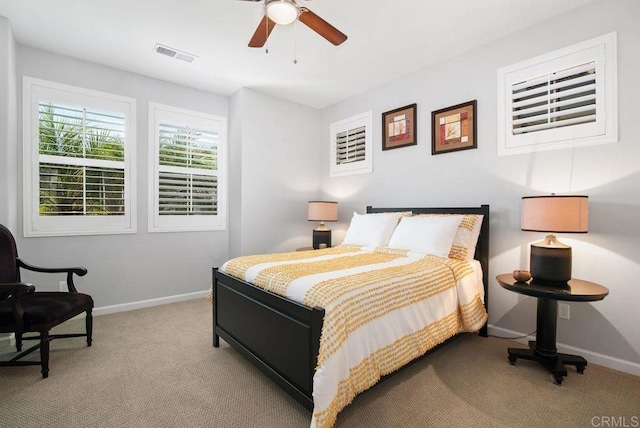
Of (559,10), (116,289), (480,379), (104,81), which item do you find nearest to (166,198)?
→ (116,289)

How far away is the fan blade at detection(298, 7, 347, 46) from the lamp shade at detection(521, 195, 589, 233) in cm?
188

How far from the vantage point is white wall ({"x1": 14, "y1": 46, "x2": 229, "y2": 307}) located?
313cm

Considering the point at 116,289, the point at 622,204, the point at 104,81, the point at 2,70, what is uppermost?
the point at 104,81

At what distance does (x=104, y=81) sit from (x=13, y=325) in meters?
2.69

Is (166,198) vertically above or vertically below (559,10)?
below

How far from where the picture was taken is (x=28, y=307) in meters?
2.23

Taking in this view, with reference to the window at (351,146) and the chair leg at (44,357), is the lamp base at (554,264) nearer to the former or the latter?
the window at (351,146)

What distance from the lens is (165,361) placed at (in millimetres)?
2377

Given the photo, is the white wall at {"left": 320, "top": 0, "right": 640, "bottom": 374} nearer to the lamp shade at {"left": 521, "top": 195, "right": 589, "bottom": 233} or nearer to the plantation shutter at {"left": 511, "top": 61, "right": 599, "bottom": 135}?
the plantation shutter at {"left": 511, "top": 61, "right": 599, "bottom": 135}

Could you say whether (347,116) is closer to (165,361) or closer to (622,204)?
(622,204)

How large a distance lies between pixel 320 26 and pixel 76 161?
9.85ft

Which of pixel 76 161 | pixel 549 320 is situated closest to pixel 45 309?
pixel 76 161

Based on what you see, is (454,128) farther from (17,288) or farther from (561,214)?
(17,288)

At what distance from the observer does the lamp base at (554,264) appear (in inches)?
84.1
